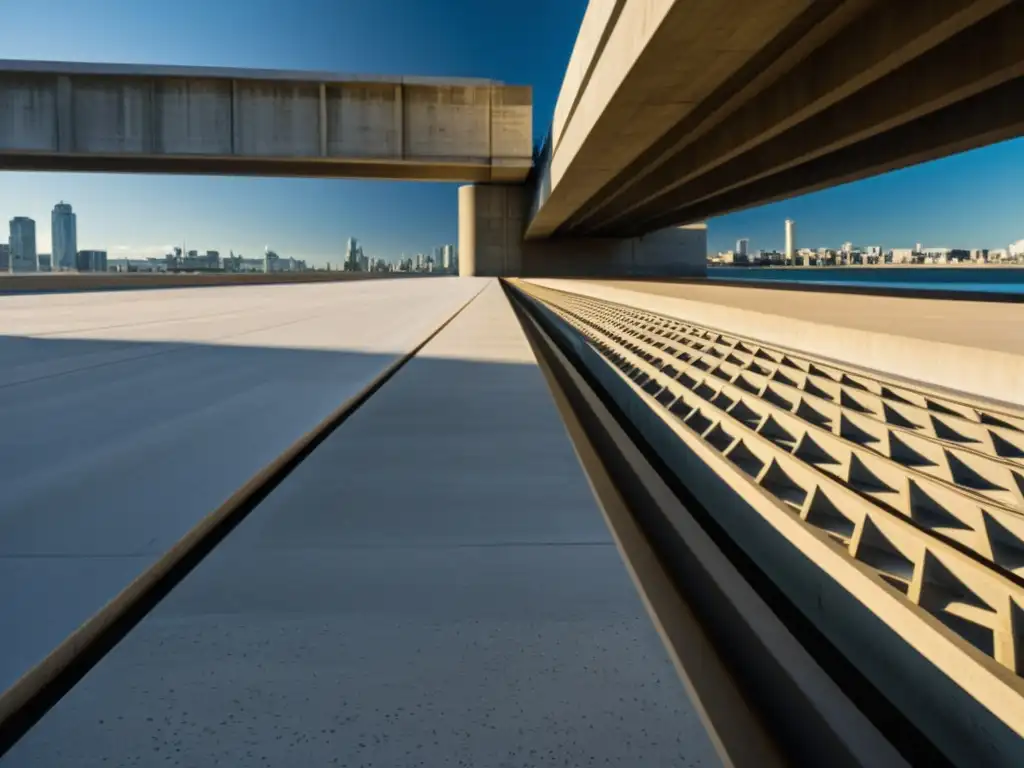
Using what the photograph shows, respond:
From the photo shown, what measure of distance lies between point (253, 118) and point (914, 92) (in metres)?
26.2

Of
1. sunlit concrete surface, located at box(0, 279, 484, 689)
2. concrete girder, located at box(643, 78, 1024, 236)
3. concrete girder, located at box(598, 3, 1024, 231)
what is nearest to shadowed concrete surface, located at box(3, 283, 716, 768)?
sunlit concrete surface, located at box(0, 279, 484, 689)

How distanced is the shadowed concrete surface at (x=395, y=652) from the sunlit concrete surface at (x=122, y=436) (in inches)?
9.3

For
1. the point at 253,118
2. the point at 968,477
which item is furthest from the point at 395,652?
the point at 253,118

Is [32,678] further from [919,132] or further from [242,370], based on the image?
[919,132]

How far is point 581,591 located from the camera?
6.19 feet

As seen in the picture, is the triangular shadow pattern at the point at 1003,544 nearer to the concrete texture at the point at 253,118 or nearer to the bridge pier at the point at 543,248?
the concrete texture at the point at 253,118

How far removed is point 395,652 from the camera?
159 cm

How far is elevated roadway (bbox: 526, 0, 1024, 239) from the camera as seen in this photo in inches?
379

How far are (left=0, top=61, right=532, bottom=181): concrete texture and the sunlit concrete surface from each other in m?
24.6

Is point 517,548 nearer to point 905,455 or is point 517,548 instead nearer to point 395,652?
point 395,652

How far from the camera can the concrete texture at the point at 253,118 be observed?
29578 millimetres

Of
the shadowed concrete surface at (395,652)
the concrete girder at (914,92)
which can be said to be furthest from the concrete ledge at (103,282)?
the shadowed concrete surface at (395,652)

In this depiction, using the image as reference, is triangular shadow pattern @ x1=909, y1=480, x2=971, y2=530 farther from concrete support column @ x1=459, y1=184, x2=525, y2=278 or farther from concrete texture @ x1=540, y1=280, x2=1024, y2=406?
concrete support column @ x1=459, y1=184, x2=525, y2=278

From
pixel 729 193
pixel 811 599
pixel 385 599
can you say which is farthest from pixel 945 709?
pixel 729 193
